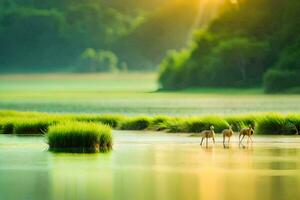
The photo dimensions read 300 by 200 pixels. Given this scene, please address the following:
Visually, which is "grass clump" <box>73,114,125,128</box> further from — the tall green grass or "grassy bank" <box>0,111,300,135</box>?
the tall green grass

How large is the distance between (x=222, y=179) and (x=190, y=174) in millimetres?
1199

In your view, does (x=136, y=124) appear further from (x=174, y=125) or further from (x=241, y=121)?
(x=241, y=121)

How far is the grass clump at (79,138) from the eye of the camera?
2461 centimetres

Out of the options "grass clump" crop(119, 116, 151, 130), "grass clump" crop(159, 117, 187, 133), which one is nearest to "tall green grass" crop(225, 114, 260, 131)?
"grass clump" crop(159, 117, 187, 133)

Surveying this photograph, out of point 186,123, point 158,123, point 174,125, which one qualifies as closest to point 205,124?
point 186,123

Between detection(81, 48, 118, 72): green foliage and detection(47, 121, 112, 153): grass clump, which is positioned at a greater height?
detection(81, 48, 118, 72): green foliage

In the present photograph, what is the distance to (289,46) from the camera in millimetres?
107625

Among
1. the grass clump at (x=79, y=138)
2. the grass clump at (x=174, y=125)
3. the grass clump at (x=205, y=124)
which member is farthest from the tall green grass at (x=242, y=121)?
the grass clump at (x=79, y=138)

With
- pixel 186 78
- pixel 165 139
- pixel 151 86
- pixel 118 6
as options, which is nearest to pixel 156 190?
pixel 165 139

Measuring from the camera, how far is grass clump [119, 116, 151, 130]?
35.7 meters

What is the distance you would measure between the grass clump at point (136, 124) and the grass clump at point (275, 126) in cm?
470

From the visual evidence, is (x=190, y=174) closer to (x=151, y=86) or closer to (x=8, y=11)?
(x=151, y=86)

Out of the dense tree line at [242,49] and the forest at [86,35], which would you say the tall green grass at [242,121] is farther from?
the forest at [86,35]

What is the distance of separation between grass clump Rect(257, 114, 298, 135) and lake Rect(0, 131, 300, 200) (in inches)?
158
